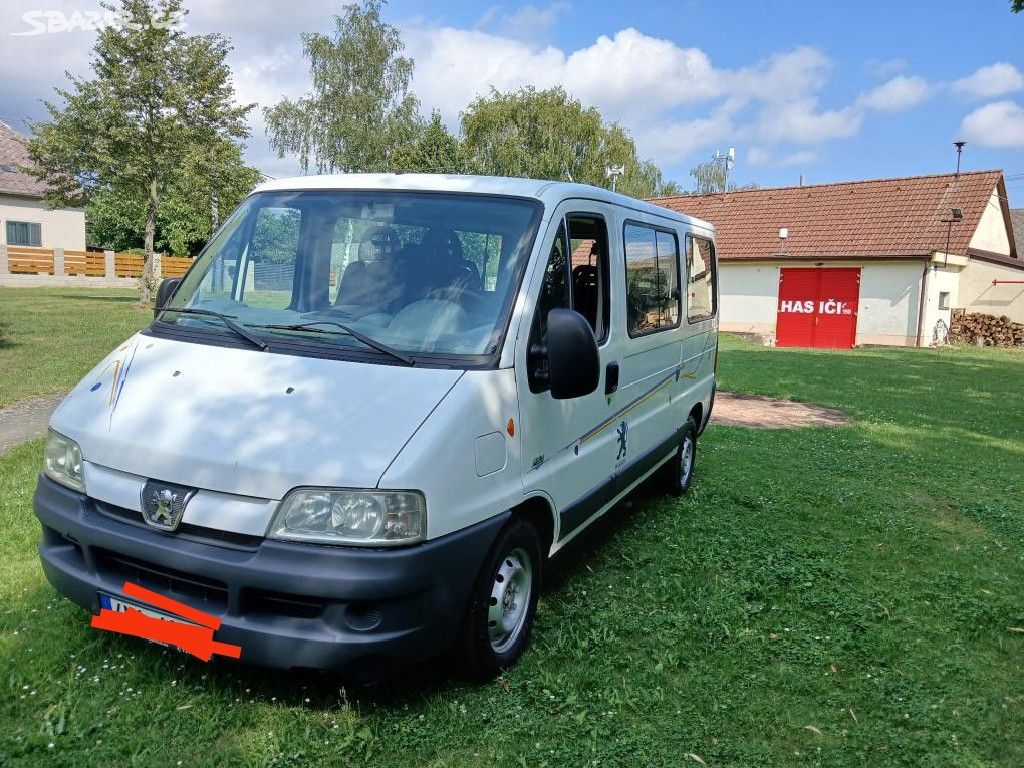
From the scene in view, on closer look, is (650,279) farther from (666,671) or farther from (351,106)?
(351,106)

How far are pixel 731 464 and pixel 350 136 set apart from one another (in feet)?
120

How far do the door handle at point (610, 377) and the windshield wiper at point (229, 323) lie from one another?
1.85m

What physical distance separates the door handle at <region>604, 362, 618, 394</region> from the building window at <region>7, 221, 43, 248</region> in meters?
45.1

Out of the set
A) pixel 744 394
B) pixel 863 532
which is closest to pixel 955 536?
pixel 863 532

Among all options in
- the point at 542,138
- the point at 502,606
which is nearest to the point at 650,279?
the point at 502,606

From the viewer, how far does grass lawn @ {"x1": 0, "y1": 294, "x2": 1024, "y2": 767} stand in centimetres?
301

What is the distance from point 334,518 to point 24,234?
46.7m

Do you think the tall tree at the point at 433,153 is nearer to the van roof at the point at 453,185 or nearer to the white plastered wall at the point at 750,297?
the white plastered wall at the point at 750,297

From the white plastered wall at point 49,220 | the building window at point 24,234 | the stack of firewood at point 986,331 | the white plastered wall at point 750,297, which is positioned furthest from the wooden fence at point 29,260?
the stack of firewood at point 986,331

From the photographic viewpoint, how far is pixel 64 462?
131 inches

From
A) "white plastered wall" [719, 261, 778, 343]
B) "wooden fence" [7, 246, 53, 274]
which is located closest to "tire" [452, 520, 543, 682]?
"white plastered wall" [719, 261, 778, 343]

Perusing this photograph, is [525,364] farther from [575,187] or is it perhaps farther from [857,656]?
[857,656]

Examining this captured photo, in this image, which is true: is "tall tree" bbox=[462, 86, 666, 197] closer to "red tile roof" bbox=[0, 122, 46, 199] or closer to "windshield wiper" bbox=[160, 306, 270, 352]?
"red tile roof" bbox=[0, 122, 46, 199]

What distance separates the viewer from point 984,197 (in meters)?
25.9
